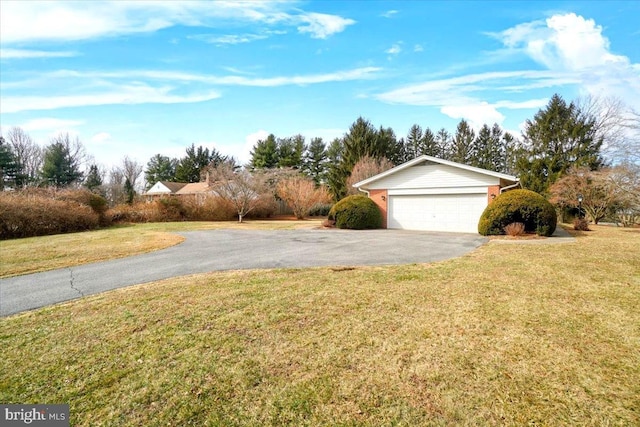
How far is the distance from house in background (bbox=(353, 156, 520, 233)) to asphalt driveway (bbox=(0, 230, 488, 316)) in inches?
170

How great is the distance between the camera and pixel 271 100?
13609 millimetres

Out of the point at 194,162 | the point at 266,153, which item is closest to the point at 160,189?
the point at 194,162

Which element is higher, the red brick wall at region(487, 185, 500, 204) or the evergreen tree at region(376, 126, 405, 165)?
the evergreen tree at region(376, 126, 405, 165)

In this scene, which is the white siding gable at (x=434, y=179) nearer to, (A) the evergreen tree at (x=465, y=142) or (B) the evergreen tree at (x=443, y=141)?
(A) the evergreen tree at (x=465, y=142)

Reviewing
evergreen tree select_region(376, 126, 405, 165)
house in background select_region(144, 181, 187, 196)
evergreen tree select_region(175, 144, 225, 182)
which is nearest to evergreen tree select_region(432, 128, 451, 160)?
evergreen tree select_region(376, 126, 405, 165)

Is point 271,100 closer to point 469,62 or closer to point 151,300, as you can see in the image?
point 469,62

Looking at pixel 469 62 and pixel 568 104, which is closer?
pixel 469 62

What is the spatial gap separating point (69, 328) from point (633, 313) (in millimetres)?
7329

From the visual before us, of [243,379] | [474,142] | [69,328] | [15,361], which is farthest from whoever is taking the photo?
[474,142]

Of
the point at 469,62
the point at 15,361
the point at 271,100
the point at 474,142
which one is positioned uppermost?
the point at 474,142

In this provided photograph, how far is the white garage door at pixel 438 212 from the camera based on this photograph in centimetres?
1483

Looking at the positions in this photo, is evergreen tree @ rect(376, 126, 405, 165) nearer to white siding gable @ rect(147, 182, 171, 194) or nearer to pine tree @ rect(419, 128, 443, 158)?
pine tree @ rect(419, 128, 443, 158)

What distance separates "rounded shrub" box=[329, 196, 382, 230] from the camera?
16000mm

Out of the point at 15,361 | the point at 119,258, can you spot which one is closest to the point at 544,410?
the point at 15,361
